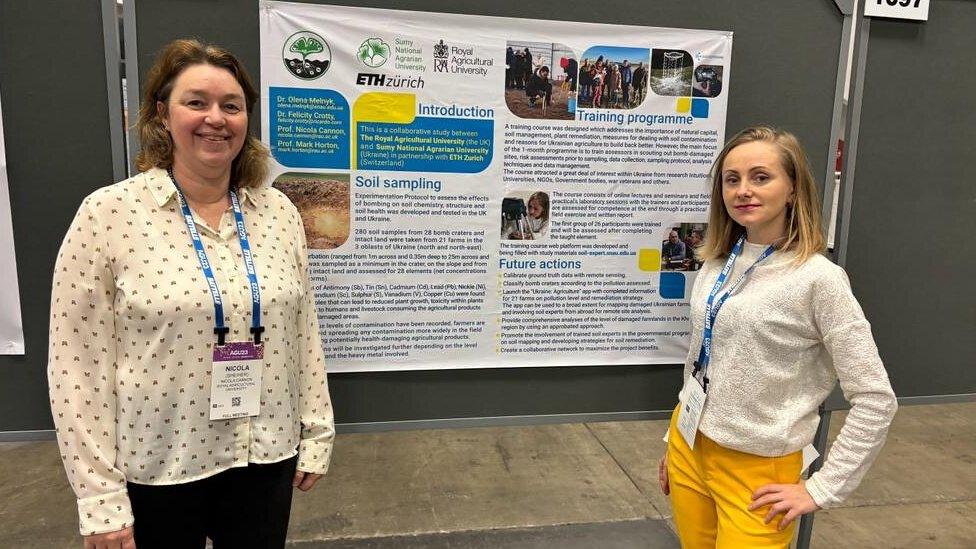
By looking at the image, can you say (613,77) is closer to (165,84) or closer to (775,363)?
(775,363)

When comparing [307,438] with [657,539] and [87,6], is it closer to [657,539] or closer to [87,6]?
[87,6]

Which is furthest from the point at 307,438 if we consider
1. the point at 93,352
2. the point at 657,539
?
the point at 657,539

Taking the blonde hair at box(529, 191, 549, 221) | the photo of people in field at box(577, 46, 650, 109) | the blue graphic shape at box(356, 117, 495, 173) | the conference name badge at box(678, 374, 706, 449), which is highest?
the photo of people in field at box(577, 46, 650, 109)

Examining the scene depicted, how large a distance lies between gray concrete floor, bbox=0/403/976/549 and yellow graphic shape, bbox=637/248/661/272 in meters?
1.30

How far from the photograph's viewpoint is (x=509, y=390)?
186 cm

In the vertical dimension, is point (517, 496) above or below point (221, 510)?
below

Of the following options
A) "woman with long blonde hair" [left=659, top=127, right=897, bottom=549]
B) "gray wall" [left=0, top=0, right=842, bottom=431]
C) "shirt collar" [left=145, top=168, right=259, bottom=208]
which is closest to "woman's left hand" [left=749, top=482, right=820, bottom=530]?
"woman with long blonde hair" [left=659, top=127, right=897, bottom=549]

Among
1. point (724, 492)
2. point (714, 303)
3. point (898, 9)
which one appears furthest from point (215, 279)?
point (898, 9)

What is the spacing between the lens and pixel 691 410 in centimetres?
143

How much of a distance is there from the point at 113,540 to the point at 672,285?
61.4 inches

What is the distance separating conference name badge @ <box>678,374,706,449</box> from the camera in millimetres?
1402

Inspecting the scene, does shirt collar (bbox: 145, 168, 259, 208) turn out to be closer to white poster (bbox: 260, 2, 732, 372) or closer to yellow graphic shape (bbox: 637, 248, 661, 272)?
white poster (bbox: 260, 2, 732, 372)

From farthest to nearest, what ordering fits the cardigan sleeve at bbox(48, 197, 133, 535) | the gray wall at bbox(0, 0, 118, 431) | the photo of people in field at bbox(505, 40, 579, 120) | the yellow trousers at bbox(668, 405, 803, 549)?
the photo of people in field at bbox(505, 40, 579, 120) < the gray wall at bbox(0, 0, 118, 431) < the yellow trousers at bbox(668, 405, 803, 549) < the cardigan sleeve at bbox(48, 197, 133, 535)

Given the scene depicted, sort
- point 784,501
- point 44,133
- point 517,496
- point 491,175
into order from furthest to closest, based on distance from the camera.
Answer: point 517,496
point 491,175
point 44,133
point 784,501
